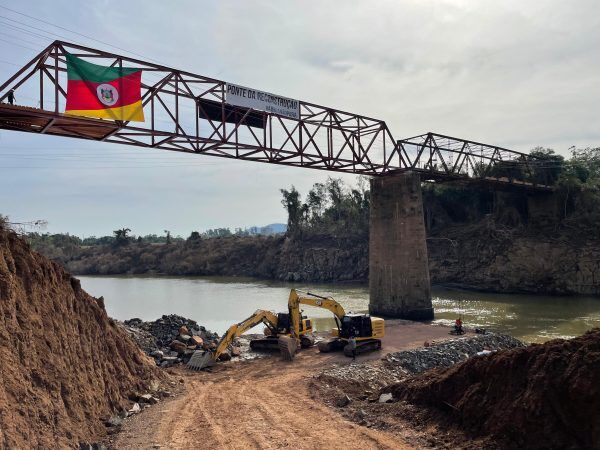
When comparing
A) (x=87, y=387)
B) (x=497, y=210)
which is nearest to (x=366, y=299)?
(x=497, y=210)

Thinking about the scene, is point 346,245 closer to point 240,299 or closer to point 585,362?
point 240,299

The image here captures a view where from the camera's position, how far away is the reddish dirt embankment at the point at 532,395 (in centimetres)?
806

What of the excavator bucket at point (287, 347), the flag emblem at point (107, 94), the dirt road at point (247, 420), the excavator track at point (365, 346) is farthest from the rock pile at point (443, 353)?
the flag emblem at point (107, 94)

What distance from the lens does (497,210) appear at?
187 ft

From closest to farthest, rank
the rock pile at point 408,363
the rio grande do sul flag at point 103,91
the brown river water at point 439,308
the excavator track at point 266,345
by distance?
1. the rock pile at point 408,363
2. the rio grande do sul flag at point 103,91
3. the excavator track at point 266,345
4. the brown river water at point 439,308

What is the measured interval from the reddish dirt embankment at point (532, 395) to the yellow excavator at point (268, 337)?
9.89m

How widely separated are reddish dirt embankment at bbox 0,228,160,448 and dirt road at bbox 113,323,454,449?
3.71 ft

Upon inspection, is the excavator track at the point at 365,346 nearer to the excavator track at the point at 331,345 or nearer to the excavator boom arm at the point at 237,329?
the excavator track at the point at 331,345

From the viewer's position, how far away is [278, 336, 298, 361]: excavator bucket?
778 inches

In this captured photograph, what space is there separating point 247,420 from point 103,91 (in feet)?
43.4

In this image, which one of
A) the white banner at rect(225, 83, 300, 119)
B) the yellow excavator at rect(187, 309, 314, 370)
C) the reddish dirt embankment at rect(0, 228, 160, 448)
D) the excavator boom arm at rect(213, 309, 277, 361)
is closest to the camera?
the reddish dirt embankment at rect(0, 228, 160, 448)

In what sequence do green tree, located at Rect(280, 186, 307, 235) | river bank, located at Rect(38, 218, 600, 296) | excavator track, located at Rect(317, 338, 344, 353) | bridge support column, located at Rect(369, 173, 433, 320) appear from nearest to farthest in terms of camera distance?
1. excavator track, located at Rect(317, 338, 344, 353)
2. bridge support column, located at Rect(369, 173, 433, 320)
3. river bank, located at Rect(38, 218, 600, 296)
4. green tree, located at Rect(280, 186, 307, 235)

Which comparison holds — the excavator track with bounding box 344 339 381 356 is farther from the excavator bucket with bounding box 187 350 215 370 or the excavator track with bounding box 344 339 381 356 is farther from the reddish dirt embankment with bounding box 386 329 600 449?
the reddish dirt embankment with bounding box 386 329 600 449


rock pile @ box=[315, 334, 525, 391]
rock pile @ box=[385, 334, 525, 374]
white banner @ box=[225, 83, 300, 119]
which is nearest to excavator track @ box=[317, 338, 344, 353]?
rock pile @ box=[315, 334, 525, 391]
